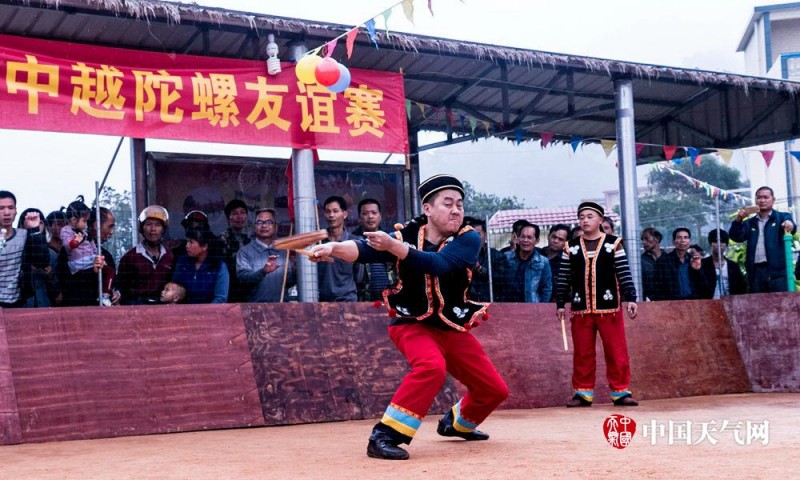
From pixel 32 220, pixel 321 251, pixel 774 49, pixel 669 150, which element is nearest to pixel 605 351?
pixel 321 251

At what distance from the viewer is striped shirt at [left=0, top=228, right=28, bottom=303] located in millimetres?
8289

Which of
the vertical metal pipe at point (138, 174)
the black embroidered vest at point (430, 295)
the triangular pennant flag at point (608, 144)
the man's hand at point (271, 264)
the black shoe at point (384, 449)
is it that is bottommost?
the black shoe at point (384, 449)

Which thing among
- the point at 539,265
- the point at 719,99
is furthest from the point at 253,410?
the point at 719,99

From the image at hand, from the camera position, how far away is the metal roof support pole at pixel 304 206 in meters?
9.74

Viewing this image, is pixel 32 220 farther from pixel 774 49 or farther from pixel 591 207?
pixel 774 49

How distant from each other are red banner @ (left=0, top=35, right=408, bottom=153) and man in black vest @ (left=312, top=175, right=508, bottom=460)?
4544mm

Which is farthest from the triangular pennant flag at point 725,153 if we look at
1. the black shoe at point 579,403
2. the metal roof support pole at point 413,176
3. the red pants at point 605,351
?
the black shoe at point 579,403

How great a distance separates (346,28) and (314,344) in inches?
140

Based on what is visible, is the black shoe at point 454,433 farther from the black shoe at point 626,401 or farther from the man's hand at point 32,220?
the man's hand at point 32,220

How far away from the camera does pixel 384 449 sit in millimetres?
5516

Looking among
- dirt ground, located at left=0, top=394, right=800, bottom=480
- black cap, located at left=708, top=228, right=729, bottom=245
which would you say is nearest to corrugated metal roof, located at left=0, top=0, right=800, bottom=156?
black cap, located at left=708, top=228, right=729, bottom=245

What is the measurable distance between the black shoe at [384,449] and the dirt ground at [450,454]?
0.24 ft

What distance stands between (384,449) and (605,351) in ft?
14.3

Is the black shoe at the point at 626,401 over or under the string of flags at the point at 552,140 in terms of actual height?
under
